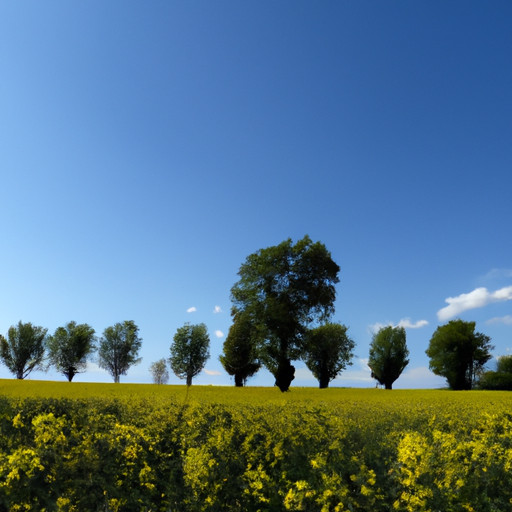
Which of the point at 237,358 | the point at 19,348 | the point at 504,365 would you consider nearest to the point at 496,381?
the point at 504,365

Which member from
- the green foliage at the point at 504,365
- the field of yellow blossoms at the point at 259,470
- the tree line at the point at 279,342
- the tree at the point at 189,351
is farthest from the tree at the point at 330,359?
the field of yellow blossoms at the point at 259,470

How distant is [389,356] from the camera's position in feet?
193

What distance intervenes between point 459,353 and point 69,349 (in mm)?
59621

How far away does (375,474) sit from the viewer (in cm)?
526

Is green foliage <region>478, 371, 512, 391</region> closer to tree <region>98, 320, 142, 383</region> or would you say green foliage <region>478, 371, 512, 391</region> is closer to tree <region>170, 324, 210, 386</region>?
tree <region>170, 324, 210, 386</region>

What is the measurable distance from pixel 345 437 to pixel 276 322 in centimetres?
2491

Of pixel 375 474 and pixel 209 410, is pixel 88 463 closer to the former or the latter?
pixel 209 410

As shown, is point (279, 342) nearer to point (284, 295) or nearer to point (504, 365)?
point (284, 295)

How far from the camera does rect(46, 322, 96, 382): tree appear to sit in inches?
2625

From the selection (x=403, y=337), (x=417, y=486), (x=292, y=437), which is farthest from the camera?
(x=403, y=337)

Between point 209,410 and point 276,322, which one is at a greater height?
point 276,322

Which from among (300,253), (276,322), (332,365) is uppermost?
(300,253)

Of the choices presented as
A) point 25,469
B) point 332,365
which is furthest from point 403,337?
point 25,469

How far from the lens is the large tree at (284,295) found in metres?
31.9
